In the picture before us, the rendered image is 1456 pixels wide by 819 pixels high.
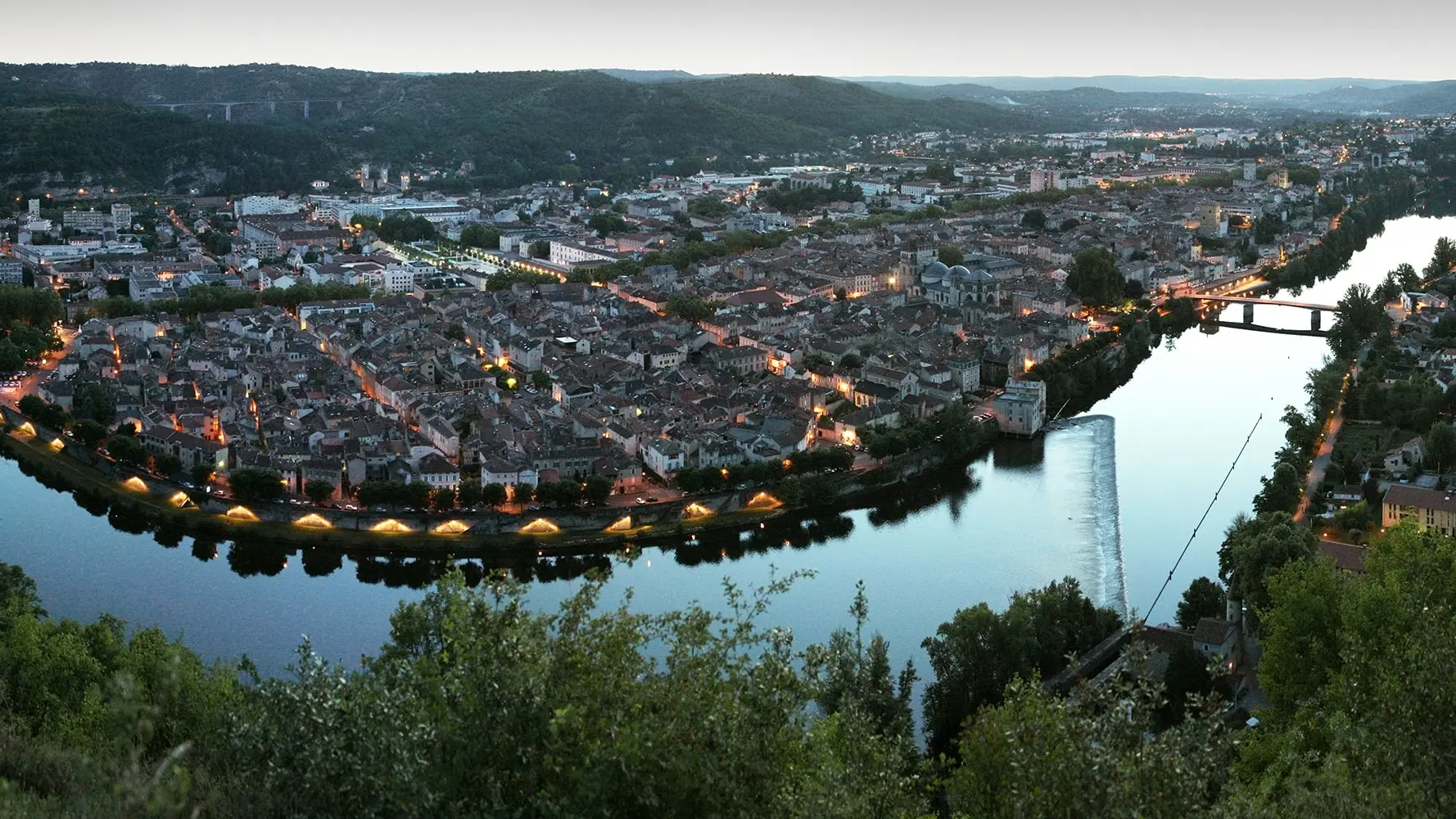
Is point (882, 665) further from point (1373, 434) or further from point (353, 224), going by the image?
point (353, 224)

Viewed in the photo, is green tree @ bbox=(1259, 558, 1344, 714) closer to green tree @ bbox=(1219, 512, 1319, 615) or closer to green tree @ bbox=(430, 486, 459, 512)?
green tree @ bbox=(1219, 512, 1319, 615)

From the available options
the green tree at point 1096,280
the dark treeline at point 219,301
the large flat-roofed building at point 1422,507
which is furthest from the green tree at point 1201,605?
the dark treeline at point 219,301

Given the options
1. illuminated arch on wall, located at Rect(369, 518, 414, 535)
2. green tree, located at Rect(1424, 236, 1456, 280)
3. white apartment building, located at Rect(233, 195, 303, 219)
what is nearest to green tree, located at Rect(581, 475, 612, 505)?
illuminated arch on wall, located at Rect(369, 518, 414, 535)

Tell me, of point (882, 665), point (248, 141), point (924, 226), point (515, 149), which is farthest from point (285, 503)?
point (515, 149)

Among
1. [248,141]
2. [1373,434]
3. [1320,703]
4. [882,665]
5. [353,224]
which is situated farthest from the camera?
[248,141]

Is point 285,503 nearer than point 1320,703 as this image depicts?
No

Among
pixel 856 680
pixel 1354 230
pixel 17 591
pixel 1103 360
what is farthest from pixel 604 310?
pixel 1354 230

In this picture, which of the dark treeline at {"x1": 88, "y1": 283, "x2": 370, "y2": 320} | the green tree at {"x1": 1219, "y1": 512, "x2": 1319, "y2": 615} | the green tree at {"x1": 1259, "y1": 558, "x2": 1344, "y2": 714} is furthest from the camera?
the dark treeline at {"x1": 88, "y1": 283, "x2": 370, "y2": 320}
